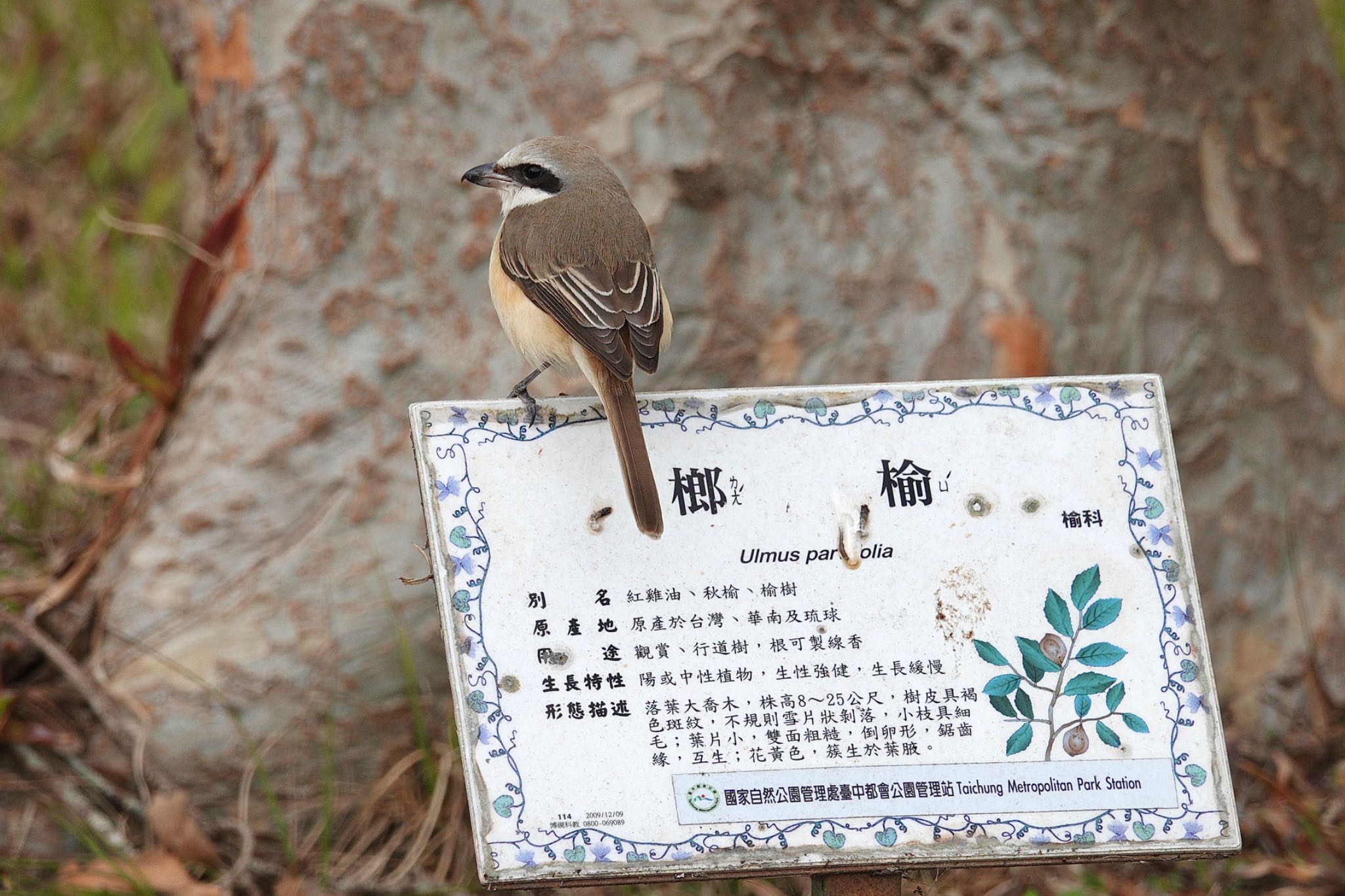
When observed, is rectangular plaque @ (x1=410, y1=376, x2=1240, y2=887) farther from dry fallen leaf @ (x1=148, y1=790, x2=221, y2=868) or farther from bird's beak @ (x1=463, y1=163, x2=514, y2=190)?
dry fallen leaf @ (x1=148, y1=790, x2=221, y2=868)

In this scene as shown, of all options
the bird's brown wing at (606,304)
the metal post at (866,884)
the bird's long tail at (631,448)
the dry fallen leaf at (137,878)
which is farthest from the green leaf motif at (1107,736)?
the dry fallen leaf at (137,878)

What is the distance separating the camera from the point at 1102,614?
2.45 m

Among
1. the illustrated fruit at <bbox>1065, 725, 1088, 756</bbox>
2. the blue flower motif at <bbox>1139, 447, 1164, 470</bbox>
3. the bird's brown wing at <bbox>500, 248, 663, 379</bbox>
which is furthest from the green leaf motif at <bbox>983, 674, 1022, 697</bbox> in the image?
the bird's brown wing at <bbox>500, 248, 663, 379</bbox>

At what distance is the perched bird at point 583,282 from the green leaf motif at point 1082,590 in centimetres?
78

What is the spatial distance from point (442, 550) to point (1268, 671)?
308cm

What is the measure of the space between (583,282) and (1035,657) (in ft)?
3.86

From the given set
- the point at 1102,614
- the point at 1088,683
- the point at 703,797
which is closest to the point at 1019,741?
the point at 1088,683

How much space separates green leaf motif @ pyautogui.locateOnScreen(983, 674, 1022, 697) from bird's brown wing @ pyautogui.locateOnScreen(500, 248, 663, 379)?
882mm

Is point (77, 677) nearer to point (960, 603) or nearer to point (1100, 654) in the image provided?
point (960, 603)

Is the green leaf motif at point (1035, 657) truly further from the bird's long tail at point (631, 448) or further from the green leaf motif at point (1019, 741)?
the bird's long tail at point (631, 448)

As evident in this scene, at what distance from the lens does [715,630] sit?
7.82 feet

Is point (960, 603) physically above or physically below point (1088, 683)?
above

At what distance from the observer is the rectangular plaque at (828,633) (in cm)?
229

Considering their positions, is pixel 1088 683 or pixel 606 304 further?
pixel 606 304
